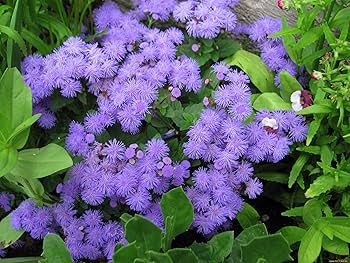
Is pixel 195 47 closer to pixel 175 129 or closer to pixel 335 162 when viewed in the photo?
pixel 175 129

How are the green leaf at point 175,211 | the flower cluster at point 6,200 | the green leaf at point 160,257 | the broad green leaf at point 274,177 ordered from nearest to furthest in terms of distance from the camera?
the green leaf at point 160,257 → the green leaf at point 175,211 → the broad green leaf at point 274,177 → the flower cluster at point 6,200

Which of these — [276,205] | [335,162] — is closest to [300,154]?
[335,162]

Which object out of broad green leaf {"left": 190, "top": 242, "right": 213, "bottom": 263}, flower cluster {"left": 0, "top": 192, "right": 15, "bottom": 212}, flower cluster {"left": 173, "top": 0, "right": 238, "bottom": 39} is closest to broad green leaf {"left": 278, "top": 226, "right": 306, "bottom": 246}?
broad green leaf {"left": 190, "top": 242, "right": 213, "bottom": 263}

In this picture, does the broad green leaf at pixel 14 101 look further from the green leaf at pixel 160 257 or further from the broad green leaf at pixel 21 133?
the green leaf at pixel 160 257

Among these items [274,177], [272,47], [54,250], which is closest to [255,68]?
[272,47]

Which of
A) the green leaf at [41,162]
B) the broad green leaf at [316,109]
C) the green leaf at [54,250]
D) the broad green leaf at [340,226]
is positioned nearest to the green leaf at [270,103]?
the broad green leaf at [316,109]

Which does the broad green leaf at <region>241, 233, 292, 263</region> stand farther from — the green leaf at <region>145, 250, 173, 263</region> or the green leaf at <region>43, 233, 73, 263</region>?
the green leaf at <region>43, 233, 73, 263</region>

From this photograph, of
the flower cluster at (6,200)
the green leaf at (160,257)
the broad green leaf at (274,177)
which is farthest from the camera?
the flower cluster at (6,200)
